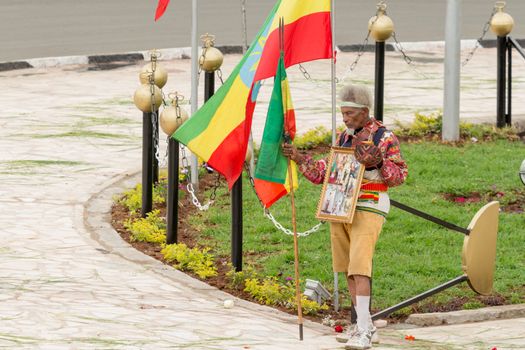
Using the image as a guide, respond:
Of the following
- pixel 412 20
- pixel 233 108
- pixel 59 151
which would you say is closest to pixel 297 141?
pixel 59 151

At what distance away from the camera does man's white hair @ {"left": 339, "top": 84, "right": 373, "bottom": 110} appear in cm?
923

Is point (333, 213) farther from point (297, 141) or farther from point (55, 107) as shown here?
point (55, 107)

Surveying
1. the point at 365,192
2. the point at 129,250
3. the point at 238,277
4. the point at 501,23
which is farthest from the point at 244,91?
the point at 501,23

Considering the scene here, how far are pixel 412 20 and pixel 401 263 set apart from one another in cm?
1530

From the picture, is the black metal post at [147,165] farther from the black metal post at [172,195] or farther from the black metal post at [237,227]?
the black metal post at [237,227]

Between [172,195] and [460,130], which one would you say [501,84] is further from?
[172,195]

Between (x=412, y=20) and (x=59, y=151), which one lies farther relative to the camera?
(x=412, y=20)

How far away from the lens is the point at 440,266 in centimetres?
1138

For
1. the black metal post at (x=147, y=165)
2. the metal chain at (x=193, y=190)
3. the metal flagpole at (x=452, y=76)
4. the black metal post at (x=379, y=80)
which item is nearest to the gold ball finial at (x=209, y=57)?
the metal chain at (x=193, y=190)

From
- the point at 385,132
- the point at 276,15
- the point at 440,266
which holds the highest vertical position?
the point at 276,15

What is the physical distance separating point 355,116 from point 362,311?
3.99 ft

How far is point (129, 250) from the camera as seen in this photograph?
1190 cm

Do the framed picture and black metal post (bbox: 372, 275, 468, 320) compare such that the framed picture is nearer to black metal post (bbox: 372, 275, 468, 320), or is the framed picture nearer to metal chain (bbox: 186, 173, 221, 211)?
black metal post (bbox: 372, 275, 468, 320)

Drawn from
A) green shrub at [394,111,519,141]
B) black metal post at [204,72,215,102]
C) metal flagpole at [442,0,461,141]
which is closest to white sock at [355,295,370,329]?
black metal post at [204,72,215,102]
